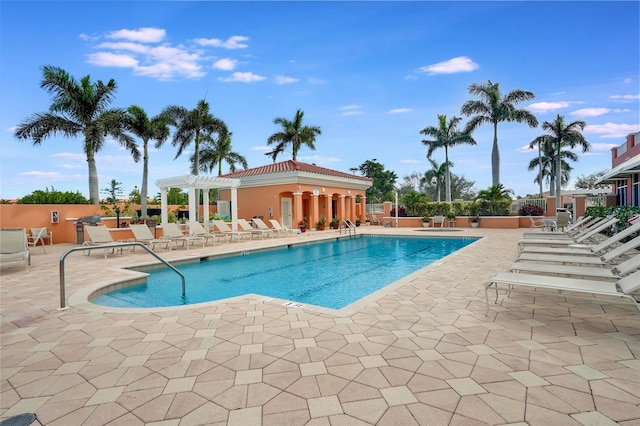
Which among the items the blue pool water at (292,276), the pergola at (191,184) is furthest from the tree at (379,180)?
the blue pool water at (292,276)

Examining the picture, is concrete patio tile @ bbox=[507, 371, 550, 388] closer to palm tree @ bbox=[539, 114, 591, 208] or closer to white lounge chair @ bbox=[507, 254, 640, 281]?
white lounge chair @ bbox=[507, 254, 640, 281]

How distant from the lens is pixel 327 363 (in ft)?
9.28

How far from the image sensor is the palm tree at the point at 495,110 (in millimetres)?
25250

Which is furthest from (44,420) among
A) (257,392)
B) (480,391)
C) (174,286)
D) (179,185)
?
(179,185)

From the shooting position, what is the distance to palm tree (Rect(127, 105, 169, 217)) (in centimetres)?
1839

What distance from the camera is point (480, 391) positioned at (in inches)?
92.3

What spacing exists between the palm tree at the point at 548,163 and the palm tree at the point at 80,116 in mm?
36914

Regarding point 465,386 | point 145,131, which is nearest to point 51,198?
point 145,131

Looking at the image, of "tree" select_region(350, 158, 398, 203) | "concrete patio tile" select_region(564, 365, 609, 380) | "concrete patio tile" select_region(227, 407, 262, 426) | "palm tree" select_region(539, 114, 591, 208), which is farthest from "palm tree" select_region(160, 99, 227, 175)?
"palm tree" select_region(539, 114, 591, 208)

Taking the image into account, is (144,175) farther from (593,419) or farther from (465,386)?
(593,419)

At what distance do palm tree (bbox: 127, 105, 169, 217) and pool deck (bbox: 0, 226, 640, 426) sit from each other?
15984 mm

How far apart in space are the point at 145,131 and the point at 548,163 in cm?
4045

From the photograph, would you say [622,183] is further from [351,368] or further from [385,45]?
[351,368]

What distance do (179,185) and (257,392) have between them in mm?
14939
